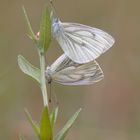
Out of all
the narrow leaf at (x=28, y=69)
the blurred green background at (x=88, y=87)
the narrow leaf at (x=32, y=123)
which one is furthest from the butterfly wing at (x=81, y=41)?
the blurred green background at (x=88, y=87)

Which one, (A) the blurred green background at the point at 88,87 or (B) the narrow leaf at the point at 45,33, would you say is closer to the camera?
(B) the narrow leaf at the point at 45,33

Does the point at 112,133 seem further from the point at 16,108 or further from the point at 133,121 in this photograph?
the point at 16,108

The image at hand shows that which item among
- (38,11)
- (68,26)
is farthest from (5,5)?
(68,26)

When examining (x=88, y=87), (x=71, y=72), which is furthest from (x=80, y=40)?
(x=88, y=87)

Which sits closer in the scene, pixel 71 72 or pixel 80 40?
pixel 71 72

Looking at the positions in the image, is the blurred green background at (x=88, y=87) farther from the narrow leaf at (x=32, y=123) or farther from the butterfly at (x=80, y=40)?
the narrow leaf at (x=32, y=123)

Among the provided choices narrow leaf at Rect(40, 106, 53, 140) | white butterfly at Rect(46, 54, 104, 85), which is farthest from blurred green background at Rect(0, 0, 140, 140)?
narrow leaf at Rect(40, 106, 53, 140)

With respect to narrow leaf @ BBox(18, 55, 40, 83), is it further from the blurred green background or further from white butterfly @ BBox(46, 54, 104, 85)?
the blurred green background

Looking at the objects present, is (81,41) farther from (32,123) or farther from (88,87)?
(88,87)
